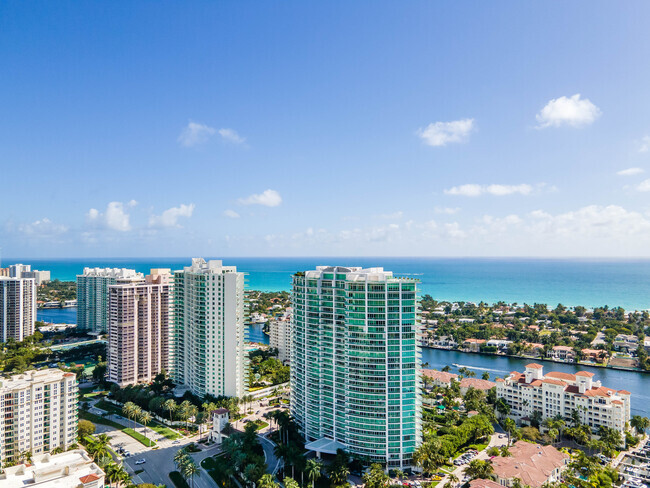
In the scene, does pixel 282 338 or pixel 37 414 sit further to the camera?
pixel 282 338

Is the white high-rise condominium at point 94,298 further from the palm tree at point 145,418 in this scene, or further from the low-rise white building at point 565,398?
the low-rise white building at point 565,398

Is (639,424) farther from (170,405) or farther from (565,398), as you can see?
(170,405)

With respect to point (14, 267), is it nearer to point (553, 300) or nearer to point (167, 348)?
point (167, 348)

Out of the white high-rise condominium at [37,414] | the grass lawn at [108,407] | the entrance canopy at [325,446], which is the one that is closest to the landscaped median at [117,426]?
the grass lawn at [108,407]

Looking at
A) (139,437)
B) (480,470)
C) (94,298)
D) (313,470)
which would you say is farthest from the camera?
(94,298)

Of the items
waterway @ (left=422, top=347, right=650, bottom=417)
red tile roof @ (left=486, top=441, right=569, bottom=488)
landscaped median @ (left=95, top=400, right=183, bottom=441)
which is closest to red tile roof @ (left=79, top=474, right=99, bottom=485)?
landscaped median @ (left=95, top=400, right=183, bottom=441)

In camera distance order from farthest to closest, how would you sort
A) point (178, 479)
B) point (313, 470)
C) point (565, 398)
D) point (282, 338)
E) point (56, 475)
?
point (282, 338), point (565, 398), point (178, 479), point (313, 470), point (56, 475)

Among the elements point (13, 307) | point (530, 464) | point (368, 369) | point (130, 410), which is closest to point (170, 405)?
point (130, 410)
